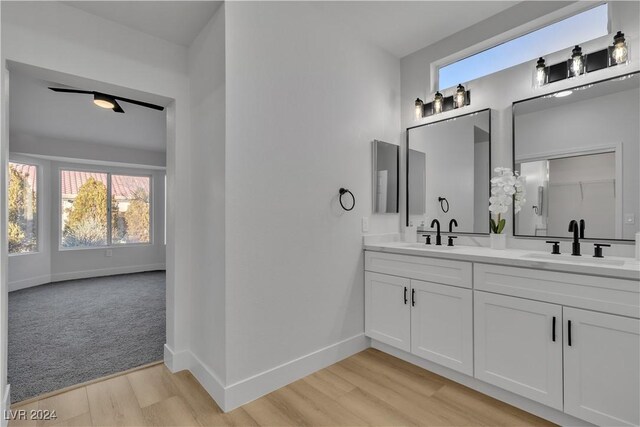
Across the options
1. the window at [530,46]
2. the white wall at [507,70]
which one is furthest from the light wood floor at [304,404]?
the window at [530,46]

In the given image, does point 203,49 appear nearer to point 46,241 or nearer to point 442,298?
point 442,298

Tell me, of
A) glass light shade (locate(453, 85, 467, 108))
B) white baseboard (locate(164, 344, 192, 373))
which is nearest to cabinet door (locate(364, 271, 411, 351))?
white baseboard (locate(164, 344, 192, 373))

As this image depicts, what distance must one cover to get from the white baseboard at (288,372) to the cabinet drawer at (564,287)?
1136 millimetres

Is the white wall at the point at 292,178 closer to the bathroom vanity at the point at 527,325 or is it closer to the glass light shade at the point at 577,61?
the bathroom vanity at the point at 527,325

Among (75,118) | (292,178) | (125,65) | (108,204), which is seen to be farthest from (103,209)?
(292,178)

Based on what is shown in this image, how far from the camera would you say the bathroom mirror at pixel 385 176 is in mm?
2824

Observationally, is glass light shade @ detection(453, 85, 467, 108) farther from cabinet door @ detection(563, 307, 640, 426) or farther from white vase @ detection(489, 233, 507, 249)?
cabinet door @ detection(563, 307, 640, 426)

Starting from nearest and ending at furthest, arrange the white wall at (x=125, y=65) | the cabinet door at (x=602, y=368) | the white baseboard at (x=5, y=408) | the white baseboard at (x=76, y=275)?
the cabinet door at (x=602, y=368) → the white baseboard at (x=5, y=408) → the white wall at (x=125, y=65) → the white baseboard at (x=76, y=275)

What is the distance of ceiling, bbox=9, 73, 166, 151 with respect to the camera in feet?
11.4

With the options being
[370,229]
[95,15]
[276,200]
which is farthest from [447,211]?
[95,15]

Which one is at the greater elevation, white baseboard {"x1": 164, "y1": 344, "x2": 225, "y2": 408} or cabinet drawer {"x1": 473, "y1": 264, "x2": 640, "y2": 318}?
cabinet drawer {"x1": 473, "y1": 264, "x2": 640, "y2": 318}

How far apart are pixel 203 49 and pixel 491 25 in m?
2.21

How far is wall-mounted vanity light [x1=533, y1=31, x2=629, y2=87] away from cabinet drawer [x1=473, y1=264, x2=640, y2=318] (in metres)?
1.38

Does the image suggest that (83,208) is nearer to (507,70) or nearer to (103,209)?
(103,209)
